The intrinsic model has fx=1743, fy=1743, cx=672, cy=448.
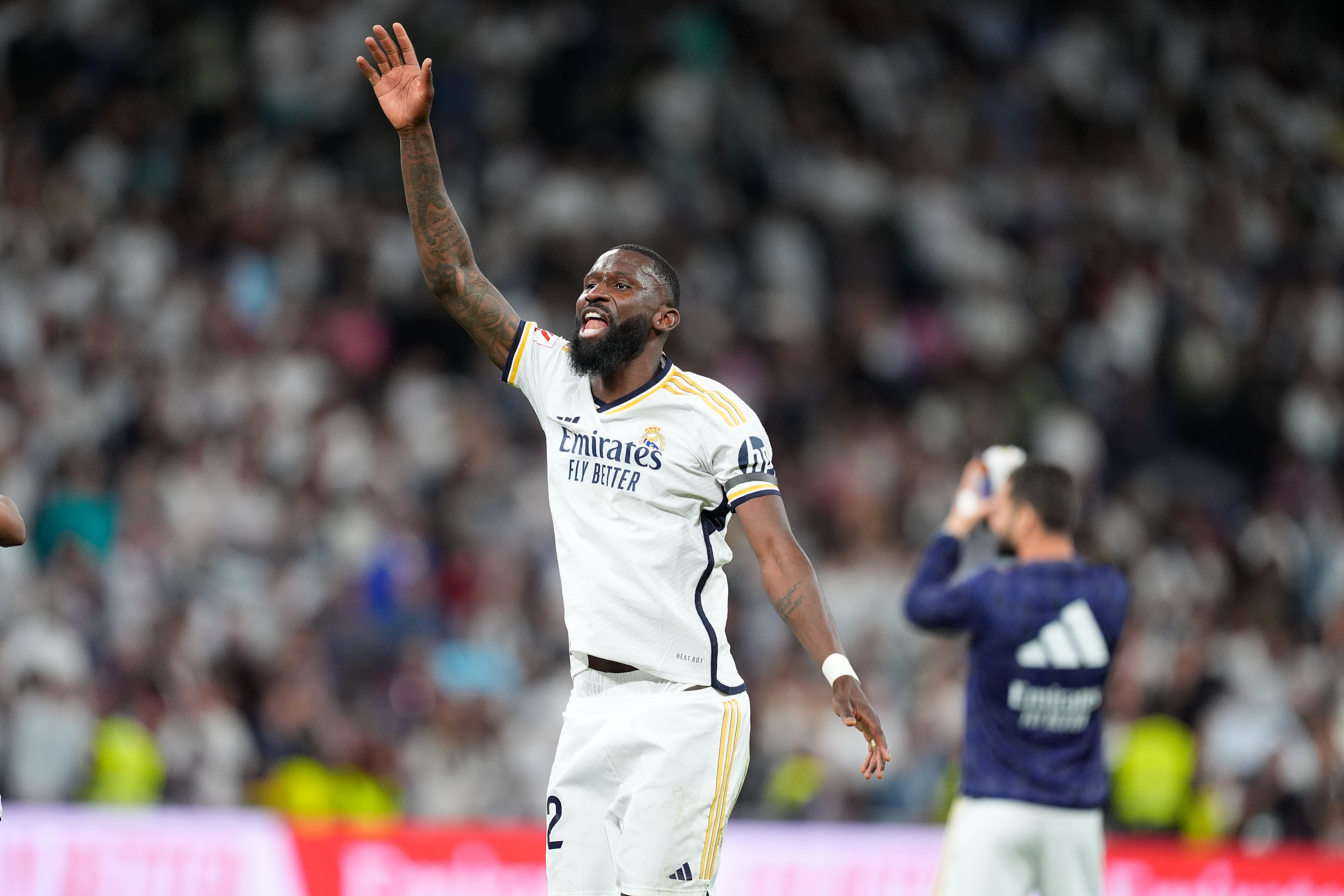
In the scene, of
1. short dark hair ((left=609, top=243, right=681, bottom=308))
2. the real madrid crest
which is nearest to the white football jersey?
the real madrid crest

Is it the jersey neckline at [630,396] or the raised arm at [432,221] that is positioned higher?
the raised arm at [432,221]

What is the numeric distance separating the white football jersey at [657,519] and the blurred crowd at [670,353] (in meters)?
6.43

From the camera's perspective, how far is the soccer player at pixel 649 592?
5262mm

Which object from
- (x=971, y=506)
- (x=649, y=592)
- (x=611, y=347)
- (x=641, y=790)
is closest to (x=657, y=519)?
(x=649, y=592)

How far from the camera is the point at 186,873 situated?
935 cm

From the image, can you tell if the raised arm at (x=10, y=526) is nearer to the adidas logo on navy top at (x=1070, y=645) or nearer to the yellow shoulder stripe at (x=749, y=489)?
the yellow shoulder stripe at (x=749, y=489)

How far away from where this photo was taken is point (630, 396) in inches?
220

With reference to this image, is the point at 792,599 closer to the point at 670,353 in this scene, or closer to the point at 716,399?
the point at 716,399

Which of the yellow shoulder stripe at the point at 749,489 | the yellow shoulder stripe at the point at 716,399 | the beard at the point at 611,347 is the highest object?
the beard at the point at 611,347

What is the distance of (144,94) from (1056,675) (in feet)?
36.7

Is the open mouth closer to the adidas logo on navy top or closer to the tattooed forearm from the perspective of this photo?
the tattooed forearm

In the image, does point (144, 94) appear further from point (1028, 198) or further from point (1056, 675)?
point (1056, 675)

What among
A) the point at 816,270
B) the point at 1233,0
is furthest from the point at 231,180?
the point at 1233,0

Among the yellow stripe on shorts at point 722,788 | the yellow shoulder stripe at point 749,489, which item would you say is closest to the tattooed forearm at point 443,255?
the yellow shoulder stripe at point 749,489
